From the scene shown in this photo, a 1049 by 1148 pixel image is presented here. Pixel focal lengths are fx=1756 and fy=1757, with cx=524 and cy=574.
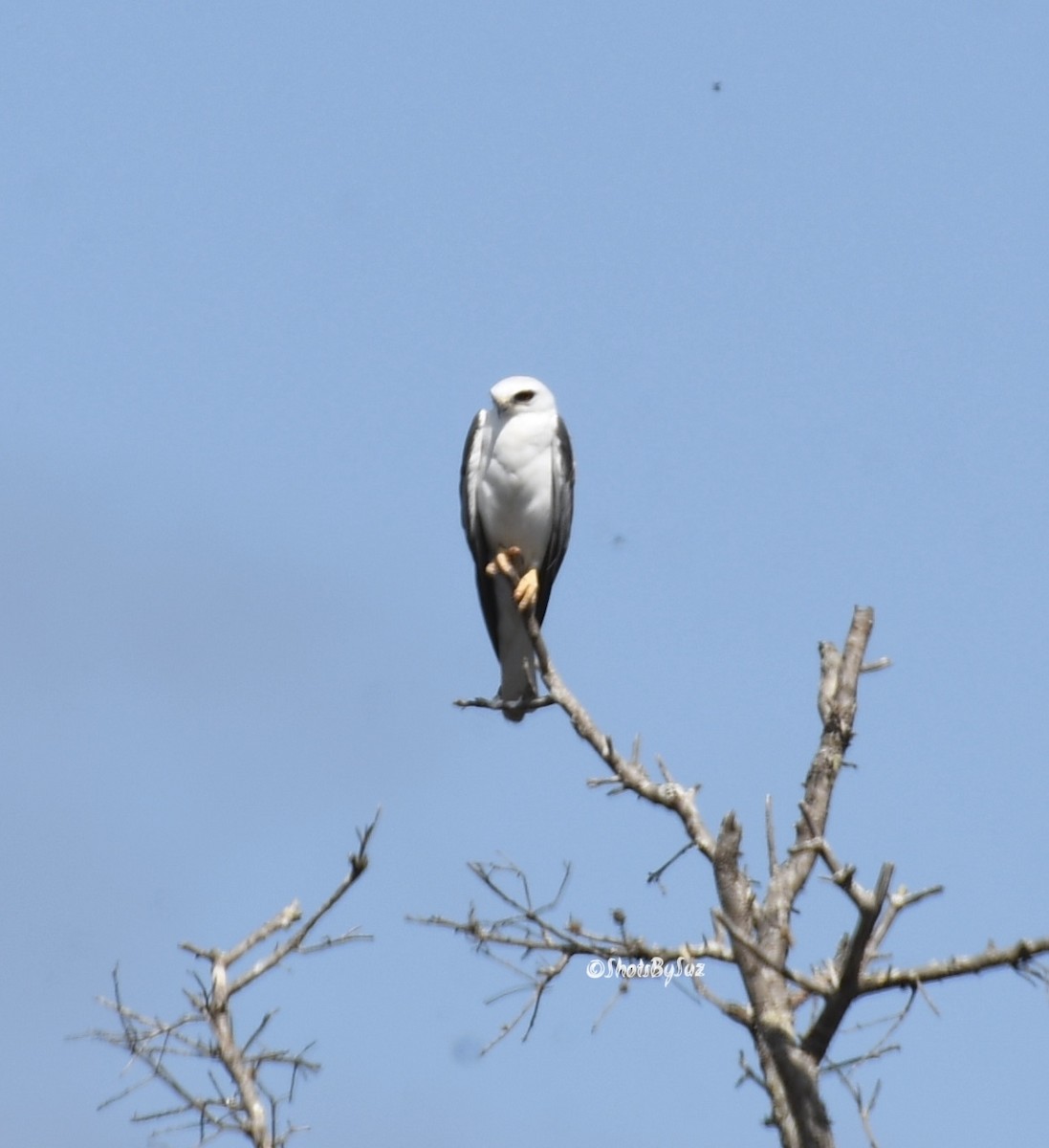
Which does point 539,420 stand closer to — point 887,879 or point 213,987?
point 213,987

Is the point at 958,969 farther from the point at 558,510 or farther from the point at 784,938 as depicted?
the point at 558,510

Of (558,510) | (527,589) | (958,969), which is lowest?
(958,969)

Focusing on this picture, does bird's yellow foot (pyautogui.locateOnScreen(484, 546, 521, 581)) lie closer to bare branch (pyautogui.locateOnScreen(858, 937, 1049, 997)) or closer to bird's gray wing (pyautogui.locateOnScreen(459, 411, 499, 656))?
bird's gray wing (pyautogui.locateOnScreen(459, 411, 499, 656))

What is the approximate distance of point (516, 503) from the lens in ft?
32.5

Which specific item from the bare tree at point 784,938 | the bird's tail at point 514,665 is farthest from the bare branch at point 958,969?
the bird's tail at point 514,665

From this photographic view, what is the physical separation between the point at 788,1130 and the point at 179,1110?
2.28 meters

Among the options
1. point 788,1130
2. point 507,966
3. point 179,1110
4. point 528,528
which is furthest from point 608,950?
point 528,528

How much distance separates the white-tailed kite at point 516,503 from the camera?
9.89 m

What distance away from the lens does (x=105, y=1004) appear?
6781mm

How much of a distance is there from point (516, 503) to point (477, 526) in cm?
35

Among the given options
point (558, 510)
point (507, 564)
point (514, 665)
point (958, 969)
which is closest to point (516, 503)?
point (558, 510)

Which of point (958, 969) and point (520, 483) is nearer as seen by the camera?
point (958, 969)

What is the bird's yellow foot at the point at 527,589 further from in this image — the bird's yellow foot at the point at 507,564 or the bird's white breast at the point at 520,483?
the bird's white breast at the point at 520,483

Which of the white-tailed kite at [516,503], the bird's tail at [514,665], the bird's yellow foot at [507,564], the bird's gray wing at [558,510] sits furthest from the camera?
the bird's gray wing at [558,510]
